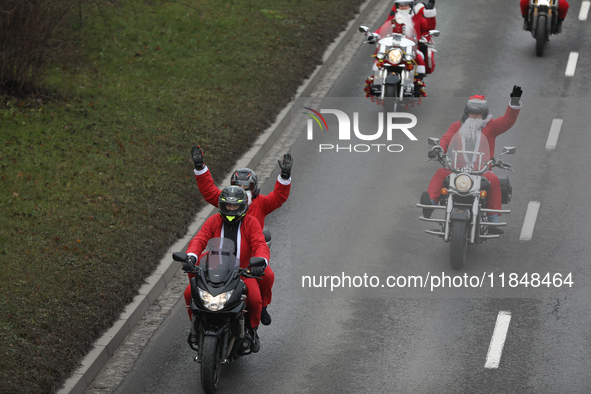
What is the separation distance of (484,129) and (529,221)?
1759 mm

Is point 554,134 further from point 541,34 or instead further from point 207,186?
point 207,186

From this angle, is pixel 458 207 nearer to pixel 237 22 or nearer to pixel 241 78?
pixel 241 78

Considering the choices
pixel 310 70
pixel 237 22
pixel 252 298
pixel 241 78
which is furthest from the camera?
pixel 237 22

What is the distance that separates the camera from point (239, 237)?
9164 millimetres

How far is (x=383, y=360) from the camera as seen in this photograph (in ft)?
31.2

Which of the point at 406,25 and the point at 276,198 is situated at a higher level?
the point at 276,198

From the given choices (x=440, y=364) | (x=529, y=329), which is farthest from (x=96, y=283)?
(x=529, y=329)

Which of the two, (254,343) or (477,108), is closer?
(254,343)

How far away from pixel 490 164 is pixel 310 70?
7700mm

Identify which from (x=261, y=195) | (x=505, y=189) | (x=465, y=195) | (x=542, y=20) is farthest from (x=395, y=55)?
(x=261, y=195)

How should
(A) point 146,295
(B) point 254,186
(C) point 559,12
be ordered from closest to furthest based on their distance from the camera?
(B) point 254,186, (A) point 146,295, (C) point 559,12

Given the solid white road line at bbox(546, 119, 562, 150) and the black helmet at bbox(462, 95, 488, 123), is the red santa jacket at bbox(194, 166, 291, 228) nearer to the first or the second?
the black helmet at bbox(462, 95, 488, 123)

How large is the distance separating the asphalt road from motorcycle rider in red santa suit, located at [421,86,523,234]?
69 cm

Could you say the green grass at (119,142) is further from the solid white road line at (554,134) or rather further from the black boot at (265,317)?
the solid white road line at (554,134)
